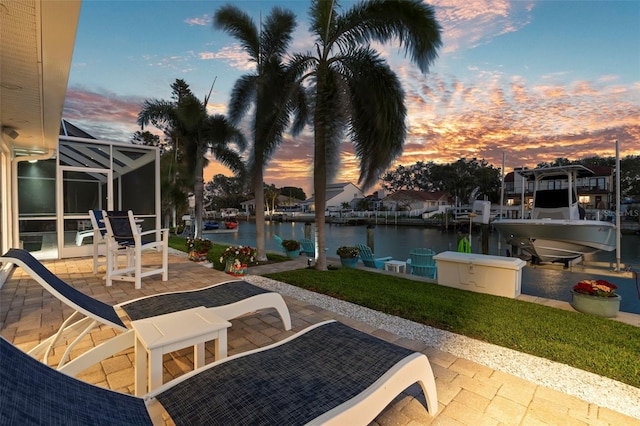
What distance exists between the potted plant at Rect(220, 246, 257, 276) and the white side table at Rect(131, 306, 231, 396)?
12.6 feet

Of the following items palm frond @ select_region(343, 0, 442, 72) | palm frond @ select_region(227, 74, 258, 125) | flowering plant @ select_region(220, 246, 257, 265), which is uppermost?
palm frond @ select_region(343, 0, 442, 72)

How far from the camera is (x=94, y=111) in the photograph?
12.8m

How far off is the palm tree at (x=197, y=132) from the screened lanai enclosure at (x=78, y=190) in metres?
4.36

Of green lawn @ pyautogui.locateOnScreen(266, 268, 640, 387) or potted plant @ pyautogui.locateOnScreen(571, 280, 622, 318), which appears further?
potted plant @ pyautogui.locateOnScreen(571, 280, 622, 318)

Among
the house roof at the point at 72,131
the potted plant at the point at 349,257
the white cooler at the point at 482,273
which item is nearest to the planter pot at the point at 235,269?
the potted plant at the point at 349,257

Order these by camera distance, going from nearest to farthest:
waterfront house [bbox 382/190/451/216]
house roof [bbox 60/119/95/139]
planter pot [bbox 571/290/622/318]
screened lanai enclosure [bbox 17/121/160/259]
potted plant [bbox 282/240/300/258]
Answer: planter pot [bbox 571/290/622/318], screened lanai enclosure [bbox 17/121/160/259], house roof [bbox 60/119/95/139], potted plant [bbox 282/240/300/258], waterfront house [bbox 382/190/451/216]

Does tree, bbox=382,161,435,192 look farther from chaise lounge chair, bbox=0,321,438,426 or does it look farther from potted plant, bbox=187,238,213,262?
chaise lounge chair, bbox=0,321,438,426

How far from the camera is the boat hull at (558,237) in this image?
410 inches

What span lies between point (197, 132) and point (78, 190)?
6.91 meters

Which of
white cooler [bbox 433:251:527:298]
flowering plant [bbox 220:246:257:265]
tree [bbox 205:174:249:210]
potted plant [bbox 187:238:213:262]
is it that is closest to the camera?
white cooler [bbox 433:251:527:298]

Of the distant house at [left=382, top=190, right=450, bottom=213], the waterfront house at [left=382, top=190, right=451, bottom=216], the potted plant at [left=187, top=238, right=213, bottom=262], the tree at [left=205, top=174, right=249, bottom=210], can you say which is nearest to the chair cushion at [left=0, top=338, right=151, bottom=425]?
the potted plant at [left=187, top=238, right=213, bottom=262]

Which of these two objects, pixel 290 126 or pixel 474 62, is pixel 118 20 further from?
pixel 474 62

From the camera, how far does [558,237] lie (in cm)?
1066

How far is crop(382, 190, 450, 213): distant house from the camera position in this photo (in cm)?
4934
